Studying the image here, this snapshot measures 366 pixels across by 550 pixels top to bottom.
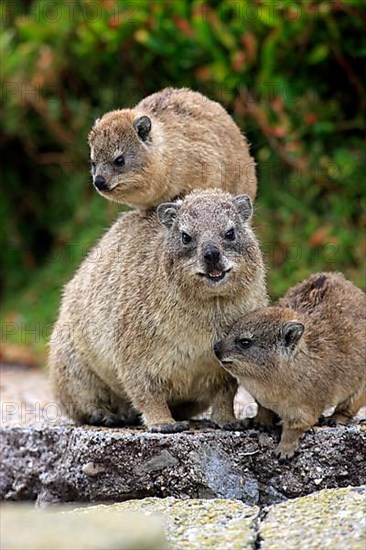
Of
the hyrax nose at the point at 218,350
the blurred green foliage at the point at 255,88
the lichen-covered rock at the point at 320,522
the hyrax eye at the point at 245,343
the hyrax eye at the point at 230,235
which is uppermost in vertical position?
the hyrax eye at the point at 230,235

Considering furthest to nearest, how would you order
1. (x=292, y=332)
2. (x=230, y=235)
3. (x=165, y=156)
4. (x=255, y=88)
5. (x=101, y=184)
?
(x=255, y=88) → (x=165, y=156) → (x=101, y=184) → (x=230, y=235) → (x=292, y=332)

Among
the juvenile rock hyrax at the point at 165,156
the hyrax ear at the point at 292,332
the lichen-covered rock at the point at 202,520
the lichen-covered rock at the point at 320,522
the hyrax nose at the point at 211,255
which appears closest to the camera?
A: the lichen-covered rock at the point at 320,522

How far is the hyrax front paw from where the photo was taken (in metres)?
6.95

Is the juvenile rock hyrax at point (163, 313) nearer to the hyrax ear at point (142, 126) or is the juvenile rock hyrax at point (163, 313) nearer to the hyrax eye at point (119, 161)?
the hyrax eye at point (119, 161)

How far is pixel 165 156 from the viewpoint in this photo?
800 cm

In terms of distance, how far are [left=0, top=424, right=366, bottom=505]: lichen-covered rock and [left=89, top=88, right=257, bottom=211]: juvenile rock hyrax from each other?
176 cm

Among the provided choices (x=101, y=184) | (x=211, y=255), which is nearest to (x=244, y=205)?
(x=211, y=255)

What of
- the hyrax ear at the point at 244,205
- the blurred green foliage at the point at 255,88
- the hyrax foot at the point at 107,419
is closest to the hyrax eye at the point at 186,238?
the hyrax ear at the point at 244,205

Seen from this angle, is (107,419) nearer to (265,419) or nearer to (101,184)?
(265,419)

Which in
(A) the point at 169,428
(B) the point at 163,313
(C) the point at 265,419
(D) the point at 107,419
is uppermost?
(B) the point at 163,313

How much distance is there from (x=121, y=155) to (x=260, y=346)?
2078mm

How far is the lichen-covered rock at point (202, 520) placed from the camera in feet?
18.7

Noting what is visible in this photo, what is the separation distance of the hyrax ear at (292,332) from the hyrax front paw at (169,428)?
3.01 feet

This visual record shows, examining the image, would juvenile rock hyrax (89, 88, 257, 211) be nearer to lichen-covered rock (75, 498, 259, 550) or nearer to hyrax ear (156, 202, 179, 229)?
hyrax ear (156, 202, 179, 229)
